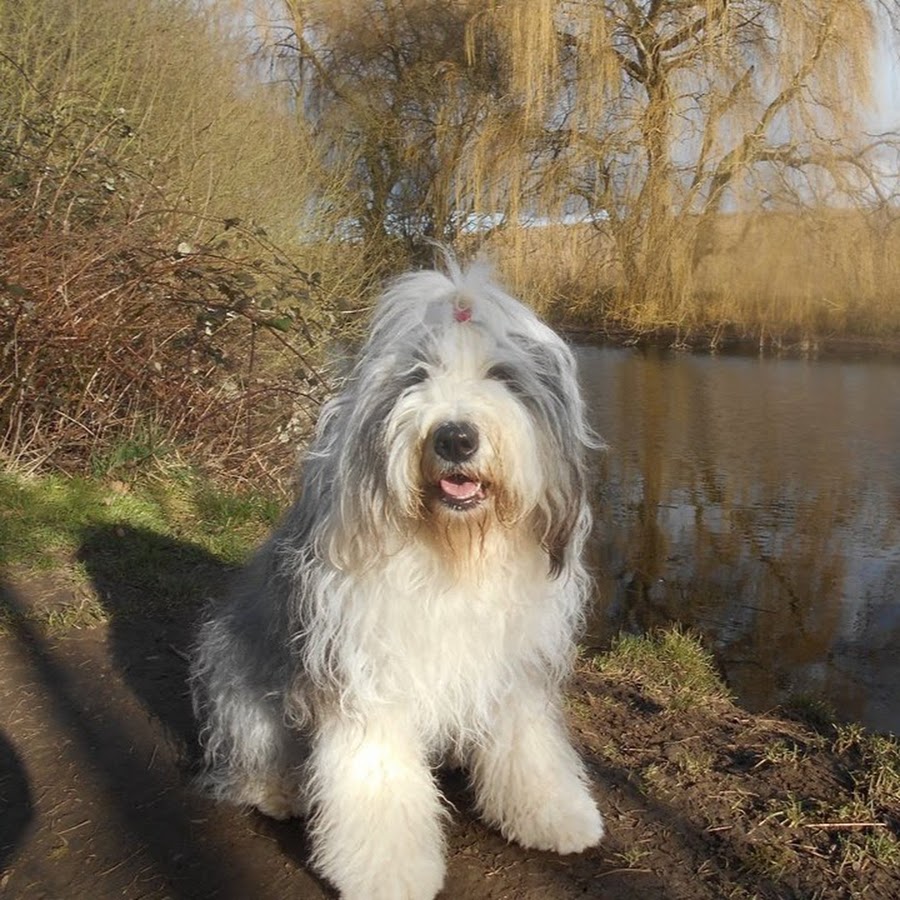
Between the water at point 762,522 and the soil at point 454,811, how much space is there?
3.58 ft

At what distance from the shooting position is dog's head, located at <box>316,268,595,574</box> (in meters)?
2.13

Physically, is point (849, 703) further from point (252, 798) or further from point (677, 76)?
point (677, 76)

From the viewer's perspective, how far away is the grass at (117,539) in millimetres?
4145

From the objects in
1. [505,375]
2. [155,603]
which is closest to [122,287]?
[155,603]

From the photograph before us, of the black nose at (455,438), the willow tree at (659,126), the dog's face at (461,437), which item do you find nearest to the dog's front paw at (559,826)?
the dog's face at (461,437)

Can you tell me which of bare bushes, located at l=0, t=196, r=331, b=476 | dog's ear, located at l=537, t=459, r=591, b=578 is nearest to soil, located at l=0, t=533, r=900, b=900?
dog's ear, located at l=537, t=459, r=591, b=578

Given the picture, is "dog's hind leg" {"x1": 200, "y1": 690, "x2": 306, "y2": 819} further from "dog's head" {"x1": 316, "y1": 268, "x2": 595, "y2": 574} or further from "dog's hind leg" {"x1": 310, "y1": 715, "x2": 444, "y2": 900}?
"dog's head" {"x1": 316, "y1": 268, "x2": 595, "y2": 574}

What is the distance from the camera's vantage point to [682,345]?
12.5 metres

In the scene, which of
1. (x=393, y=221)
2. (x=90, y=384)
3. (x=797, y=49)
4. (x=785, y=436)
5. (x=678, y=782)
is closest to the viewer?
(x=678, y=782)

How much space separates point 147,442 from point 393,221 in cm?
835

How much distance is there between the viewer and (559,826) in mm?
2545

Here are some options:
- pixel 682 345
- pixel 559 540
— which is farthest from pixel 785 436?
pixel 559 540

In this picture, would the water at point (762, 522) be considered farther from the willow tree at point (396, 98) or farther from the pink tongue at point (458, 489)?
the willow tree at point (396, 98)

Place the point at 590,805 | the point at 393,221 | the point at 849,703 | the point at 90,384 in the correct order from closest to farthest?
the point at 590,805
the point at 849,703
the point at 90,384
the point at 393,221
